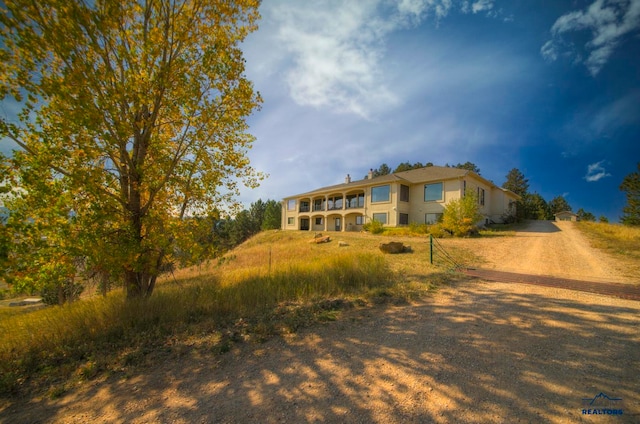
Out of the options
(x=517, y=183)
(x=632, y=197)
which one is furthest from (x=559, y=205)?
(x=632, y=197)

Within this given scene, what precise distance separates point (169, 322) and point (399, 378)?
442 cm

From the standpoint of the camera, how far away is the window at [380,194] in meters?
29.3

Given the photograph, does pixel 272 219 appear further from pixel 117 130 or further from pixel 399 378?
pixel 399 378

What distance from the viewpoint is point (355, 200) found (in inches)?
1326

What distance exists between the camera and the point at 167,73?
5.38 meters

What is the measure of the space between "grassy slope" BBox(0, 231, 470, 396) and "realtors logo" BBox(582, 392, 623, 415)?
11.9 feet

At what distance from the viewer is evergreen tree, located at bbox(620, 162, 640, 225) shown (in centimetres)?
2719

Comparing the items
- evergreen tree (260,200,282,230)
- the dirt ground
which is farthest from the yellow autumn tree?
evergreen tree (260,200,282,230)

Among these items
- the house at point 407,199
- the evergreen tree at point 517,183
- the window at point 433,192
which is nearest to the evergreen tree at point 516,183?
the evergreen tree at point 517,183

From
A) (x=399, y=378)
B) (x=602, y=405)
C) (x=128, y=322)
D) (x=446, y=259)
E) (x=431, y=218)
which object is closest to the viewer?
(x=602, y=405)

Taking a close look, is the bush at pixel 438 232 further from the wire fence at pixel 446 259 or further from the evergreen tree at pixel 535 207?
the evergreen tree at pixel 535 207

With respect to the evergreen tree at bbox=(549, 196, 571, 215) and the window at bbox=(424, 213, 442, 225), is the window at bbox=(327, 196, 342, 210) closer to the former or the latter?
the window at bbox=(424, 213, 442, 225)

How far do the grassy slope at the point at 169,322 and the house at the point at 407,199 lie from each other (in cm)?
2061

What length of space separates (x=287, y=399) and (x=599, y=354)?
421cm
